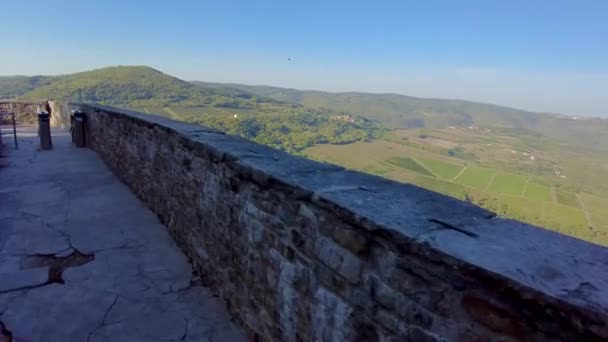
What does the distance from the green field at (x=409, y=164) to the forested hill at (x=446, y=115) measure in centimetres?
4984

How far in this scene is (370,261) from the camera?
148cm

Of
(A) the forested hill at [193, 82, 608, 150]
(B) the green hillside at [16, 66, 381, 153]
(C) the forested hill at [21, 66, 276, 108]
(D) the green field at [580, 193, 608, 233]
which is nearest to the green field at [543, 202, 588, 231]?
(D) the green field at [580, 193, 608, 233]

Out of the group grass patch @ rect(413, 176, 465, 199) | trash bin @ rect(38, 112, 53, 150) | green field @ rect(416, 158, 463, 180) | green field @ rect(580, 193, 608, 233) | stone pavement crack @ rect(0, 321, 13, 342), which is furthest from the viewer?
green field @ rect(416, 158, 463, 180)

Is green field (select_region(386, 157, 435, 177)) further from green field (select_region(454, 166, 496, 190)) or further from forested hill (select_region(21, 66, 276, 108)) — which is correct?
forested hill (select_region(21, 66, 276, 108))

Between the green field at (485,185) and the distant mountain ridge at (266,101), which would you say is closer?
the green field at (485,185)

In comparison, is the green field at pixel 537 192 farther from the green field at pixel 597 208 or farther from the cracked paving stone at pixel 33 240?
the cracked paving stone at pixel 33 240

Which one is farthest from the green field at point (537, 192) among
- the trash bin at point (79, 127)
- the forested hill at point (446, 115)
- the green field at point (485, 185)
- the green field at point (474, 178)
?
the forested hill at point (446, 115)

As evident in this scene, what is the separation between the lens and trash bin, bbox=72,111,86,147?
8.78m

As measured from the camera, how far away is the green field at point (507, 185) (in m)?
30.3

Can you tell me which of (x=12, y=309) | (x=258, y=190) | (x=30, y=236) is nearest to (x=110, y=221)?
(x=30, y=236)

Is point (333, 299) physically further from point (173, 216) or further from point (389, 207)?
point (173, 216)

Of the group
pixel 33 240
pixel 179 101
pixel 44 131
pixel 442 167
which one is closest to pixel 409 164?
pixel 442 167

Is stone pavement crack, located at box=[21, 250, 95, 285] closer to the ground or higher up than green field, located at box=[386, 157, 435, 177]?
higher up

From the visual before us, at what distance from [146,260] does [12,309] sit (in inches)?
41.2
